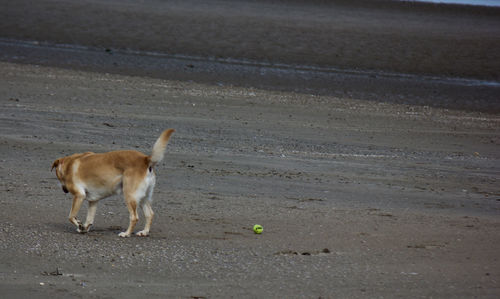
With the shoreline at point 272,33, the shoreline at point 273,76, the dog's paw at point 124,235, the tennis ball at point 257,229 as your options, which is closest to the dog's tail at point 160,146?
the dog's paw at point 124,235

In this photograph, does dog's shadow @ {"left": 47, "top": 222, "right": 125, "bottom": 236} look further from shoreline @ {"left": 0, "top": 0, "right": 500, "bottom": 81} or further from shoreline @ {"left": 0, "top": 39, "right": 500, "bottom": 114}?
shoreline @ {"left": 0, "top": 0, "right": 500, "bottom": 81}

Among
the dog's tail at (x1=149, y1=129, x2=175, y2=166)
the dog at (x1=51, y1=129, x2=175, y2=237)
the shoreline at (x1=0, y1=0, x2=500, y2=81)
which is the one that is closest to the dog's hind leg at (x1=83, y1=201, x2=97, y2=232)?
the dog at (x1=51, y1=129, x2=175, y2=237)

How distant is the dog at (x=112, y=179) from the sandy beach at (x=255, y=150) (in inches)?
10.7

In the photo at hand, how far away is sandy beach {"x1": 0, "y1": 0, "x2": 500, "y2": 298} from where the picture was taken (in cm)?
747

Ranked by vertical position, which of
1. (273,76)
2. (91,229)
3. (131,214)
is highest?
(131,214)

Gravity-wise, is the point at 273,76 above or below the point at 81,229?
below

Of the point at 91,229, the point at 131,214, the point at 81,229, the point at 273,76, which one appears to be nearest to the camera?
the point at 131,214

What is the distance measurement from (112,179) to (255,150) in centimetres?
569

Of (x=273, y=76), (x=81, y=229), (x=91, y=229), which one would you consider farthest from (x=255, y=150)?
(x=273, y=76)

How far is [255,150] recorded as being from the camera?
45.2 feet

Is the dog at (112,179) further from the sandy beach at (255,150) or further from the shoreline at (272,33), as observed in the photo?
the shoreline at (272,33)

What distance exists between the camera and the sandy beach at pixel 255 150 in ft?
24.5

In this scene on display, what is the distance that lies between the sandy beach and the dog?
27 cm

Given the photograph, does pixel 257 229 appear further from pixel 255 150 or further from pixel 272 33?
pixel 272 33
